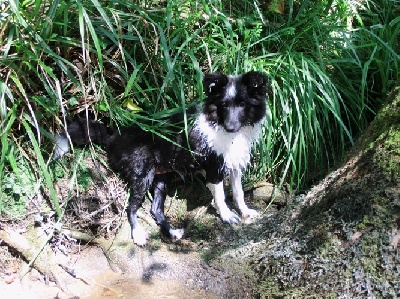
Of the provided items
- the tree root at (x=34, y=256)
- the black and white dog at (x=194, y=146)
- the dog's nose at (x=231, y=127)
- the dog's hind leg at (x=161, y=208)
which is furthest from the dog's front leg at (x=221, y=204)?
the tree root at (x=34, y=256)

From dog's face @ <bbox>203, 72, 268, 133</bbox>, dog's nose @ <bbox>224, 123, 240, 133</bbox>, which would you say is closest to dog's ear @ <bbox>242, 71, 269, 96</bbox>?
dog's face @ <bbox>203, 72, 268, 133</bbox>

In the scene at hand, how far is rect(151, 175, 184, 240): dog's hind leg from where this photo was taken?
3.54 metres

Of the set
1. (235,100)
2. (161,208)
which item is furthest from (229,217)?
(235,100)

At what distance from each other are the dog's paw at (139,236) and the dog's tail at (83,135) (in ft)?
2.24

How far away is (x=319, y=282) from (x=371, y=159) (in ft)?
2.41

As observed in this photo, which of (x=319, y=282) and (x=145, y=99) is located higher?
(x=145, y=99)

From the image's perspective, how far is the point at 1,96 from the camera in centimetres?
300

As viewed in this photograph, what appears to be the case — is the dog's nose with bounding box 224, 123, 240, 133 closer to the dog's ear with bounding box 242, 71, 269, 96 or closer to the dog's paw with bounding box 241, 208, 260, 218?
the dog's ear with bounding box 242, 71, 269, 96

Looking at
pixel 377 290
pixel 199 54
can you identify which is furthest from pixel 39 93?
pixel 377 290

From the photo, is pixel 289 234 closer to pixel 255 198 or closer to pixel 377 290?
pixel 377 290

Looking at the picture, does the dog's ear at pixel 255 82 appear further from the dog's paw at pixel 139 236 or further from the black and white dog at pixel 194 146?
the dog's paw at pixel 139 236

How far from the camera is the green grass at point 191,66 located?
3.23 metres

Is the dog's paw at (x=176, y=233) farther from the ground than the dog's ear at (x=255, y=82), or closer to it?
closer to it

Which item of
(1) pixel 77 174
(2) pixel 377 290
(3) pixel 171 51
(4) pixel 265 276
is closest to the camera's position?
(2) pixel 377 290
